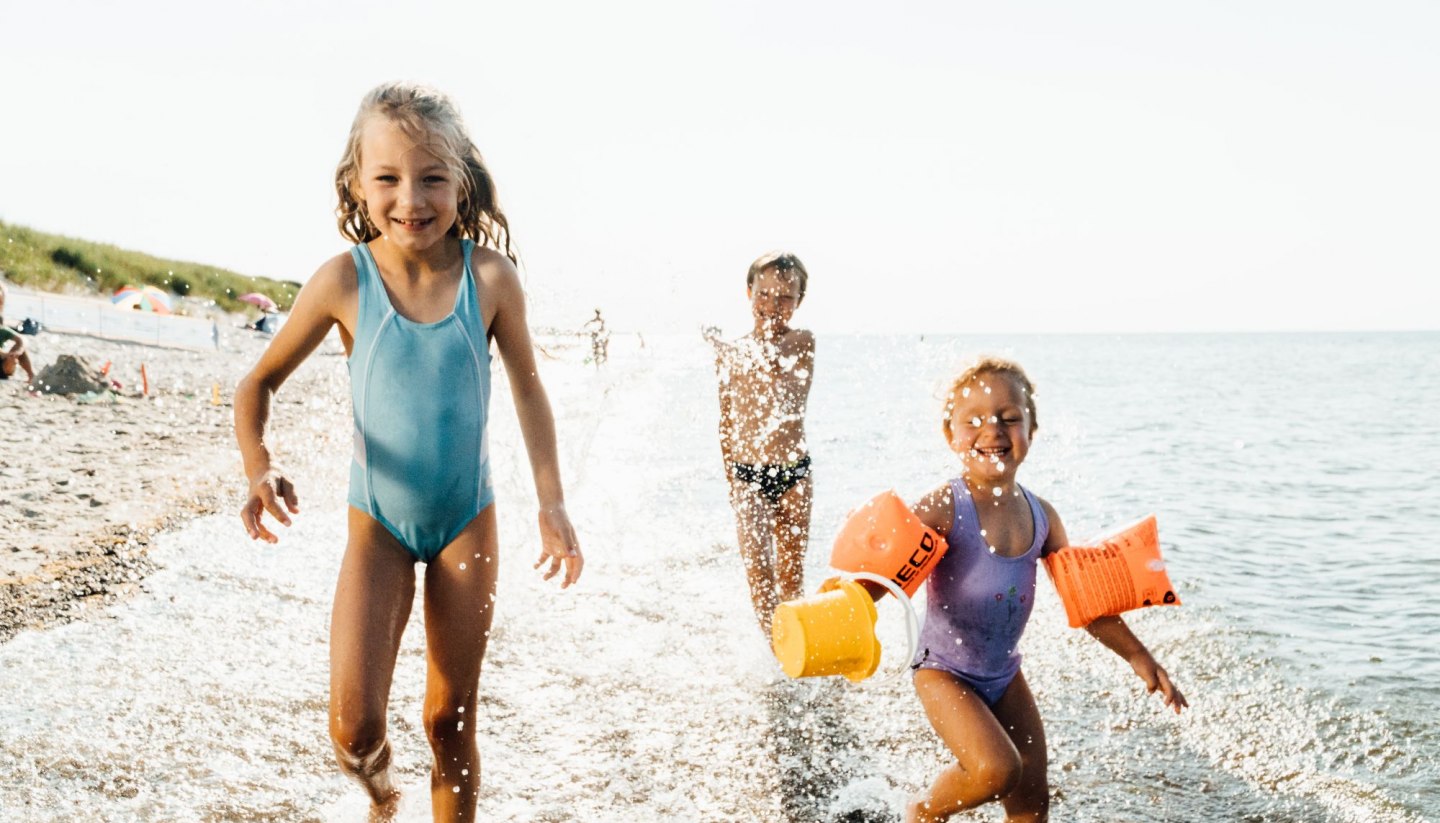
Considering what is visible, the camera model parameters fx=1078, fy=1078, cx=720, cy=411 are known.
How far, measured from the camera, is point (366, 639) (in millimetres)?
2623

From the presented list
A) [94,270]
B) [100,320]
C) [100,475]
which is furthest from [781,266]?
[94,270]

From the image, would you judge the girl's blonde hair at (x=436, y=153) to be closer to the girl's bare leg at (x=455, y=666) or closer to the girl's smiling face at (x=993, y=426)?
the girl's bare leg at (x=455, y=666)

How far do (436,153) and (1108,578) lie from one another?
2.18m

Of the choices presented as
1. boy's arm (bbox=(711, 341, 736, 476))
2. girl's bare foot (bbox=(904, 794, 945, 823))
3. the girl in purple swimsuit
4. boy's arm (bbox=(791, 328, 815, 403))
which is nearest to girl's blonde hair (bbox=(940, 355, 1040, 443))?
the girl in purple swimsuit

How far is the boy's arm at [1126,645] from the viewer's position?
9.46 ft

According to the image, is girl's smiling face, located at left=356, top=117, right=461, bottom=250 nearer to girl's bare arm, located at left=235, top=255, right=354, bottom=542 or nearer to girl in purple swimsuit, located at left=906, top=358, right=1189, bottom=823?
girl's bare arm, located at left=235, top=255, right=354, bottom=542

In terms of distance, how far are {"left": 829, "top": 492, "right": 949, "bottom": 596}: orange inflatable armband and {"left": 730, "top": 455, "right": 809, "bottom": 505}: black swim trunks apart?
2.03 metres

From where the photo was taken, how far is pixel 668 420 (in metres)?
20.8

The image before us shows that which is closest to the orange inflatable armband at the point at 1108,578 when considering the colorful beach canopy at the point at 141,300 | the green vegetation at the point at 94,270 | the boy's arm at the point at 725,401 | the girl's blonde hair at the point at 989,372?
the girl's blonde hair at the point at 989,372

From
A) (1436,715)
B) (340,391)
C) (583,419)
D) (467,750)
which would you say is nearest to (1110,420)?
(583,419)

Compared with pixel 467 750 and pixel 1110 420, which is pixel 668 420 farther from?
pixel 467 750

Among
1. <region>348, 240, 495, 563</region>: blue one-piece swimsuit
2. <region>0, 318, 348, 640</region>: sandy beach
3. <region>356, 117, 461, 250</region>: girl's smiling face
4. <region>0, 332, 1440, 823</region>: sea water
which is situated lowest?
<region>0, 332, 1440, 823</region>: sea water

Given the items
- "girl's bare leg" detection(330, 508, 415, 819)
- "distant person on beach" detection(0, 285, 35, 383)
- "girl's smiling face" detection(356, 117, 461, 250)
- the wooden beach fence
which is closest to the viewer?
"girl's bare leg" detection(330, 508, 415, 819)

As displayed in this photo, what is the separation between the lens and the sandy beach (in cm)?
518
